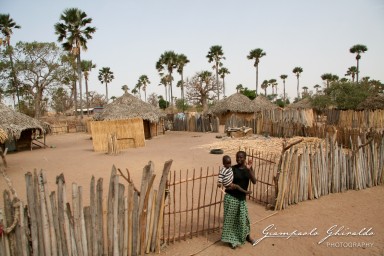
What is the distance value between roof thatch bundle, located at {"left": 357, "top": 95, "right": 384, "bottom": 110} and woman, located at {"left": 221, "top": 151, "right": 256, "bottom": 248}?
24438 millimetres

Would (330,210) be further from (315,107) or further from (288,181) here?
(315,107)

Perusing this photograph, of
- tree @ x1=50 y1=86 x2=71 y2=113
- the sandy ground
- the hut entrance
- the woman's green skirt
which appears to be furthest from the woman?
tree @ x1=50 y1=86 x2=71 y2=113

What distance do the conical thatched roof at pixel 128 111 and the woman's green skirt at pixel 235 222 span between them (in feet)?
53.5

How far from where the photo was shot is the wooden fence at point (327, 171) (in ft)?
17.6

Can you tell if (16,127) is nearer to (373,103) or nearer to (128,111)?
(128,111)

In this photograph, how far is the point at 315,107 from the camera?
3241 cm


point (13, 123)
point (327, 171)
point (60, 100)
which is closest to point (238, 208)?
point (327, 171)

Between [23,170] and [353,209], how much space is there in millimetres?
11065

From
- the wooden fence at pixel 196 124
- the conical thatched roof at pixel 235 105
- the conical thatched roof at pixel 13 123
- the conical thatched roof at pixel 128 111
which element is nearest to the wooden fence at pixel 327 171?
the conical thatched roof at pixel 13 123

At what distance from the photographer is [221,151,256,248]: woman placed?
3.91 m

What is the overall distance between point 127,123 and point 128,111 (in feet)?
16.4

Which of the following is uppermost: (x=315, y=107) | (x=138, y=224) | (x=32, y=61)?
(x=32, y=61)

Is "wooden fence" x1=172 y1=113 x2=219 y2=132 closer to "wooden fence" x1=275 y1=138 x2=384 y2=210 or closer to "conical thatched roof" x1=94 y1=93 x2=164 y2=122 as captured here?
"conical thatched roof" x1=94 y1=93 x2=164 y2=122

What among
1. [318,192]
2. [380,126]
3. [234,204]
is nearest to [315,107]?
[380,126]
